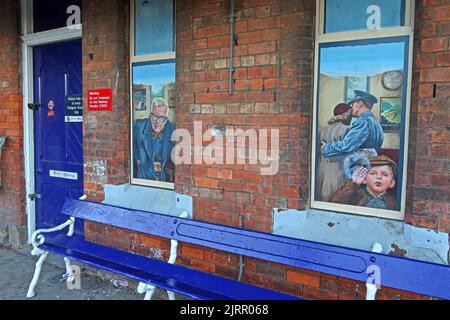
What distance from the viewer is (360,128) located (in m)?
2.82

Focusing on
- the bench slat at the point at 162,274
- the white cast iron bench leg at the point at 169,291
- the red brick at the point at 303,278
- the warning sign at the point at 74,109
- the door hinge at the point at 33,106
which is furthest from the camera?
the door hinge at the point at 33,106

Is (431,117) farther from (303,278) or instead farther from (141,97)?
→ (141,97)

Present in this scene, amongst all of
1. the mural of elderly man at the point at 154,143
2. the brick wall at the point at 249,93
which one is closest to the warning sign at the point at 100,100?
the mural of elderly man at the point at 154,143

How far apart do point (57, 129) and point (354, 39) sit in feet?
11.6

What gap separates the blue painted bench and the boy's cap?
63 cm

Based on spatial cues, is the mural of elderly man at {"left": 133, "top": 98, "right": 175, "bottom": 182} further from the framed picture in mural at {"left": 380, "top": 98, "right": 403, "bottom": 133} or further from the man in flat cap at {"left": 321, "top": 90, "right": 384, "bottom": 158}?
the framed picture in mural at {"left": 380, "top": 98, "right": 403, "bottom": 133}

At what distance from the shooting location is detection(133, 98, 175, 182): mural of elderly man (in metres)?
3.77

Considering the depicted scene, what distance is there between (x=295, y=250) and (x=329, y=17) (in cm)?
168

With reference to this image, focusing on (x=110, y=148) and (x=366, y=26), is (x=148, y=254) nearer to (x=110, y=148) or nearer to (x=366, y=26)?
(x=110, y=148)

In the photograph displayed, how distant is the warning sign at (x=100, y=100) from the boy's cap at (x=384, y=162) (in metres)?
2.52

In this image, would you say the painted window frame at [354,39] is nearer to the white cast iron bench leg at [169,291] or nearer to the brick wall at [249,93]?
the brick wall at [249,93]

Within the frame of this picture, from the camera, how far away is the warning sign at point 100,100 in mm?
3943

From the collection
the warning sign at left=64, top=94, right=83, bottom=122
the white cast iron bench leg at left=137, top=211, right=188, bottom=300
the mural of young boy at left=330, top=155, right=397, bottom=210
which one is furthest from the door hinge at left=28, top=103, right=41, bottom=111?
the mural of young boy at left=330, top=155, right=397, bottom=210

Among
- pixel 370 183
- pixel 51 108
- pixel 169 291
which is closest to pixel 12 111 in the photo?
pixel 51 108
